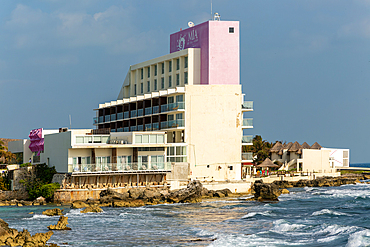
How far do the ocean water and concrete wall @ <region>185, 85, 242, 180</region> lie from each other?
434 inches

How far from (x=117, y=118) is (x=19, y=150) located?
48.5 ft

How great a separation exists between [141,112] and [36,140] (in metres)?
14.4

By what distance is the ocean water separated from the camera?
32.2m

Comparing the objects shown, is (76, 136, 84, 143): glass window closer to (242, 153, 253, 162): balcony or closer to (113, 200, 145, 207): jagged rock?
(113, 200, 145, 207): jagged rock

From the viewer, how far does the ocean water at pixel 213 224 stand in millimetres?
32156

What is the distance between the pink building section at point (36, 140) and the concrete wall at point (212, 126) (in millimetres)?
19534

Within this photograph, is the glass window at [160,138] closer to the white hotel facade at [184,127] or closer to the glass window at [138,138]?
the white hotel facade at [184,127]

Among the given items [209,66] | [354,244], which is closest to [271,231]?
[354,244]

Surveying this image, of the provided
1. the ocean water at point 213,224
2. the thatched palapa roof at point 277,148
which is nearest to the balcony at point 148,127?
the ocean water at point 213,224

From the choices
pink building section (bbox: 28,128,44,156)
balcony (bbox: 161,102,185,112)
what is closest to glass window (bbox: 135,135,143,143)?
balcony (bbox: 161,102,185,112)

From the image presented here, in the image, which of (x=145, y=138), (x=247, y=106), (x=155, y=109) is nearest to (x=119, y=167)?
(x=145, y=138)

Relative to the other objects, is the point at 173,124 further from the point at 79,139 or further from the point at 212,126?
the point at 79,139

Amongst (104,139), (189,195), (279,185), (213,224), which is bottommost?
(213,224)

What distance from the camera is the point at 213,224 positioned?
38562 mm
